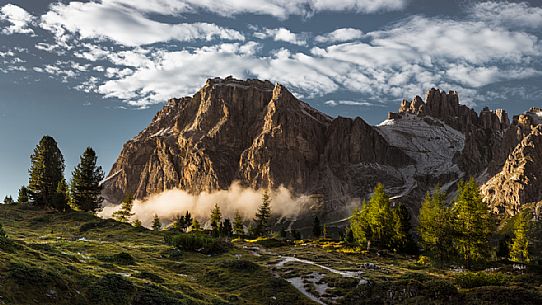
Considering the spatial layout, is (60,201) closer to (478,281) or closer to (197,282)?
(197,282)

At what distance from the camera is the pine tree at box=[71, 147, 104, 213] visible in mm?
101062

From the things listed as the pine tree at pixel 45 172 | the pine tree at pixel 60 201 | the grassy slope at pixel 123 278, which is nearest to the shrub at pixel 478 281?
the grassy slope at pixel 123 278

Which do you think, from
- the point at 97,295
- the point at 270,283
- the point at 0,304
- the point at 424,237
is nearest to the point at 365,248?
the point at 424,237

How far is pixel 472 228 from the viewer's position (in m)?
65.8

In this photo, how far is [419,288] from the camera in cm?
3359

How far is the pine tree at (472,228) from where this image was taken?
65.4 meters

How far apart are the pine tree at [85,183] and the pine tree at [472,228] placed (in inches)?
3210

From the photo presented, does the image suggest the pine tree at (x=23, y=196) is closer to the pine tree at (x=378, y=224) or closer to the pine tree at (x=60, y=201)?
the pine tree at (x=60, y=201)

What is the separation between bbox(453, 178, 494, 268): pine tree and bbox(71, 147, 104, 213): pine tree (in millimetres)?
81539

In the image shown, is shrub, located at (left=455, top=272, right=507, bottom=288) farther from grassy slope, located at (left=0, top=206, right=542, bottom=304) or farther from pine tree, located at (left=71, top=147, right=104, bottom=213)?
pine tree, located at (left=71, top=147, right=104, bottom=213)

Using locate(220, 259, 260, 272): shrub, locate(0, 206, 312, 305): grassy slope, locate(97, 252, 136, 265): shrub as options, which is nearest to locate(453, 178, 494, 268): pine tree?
locate(0, 206, 312, 305): grassy slope

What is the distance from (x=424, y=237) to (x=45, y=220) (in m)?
72.0

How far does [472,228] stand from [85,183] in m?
84.8

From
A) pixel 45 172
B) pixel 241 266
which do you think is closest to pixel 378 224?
pixel 241 266
